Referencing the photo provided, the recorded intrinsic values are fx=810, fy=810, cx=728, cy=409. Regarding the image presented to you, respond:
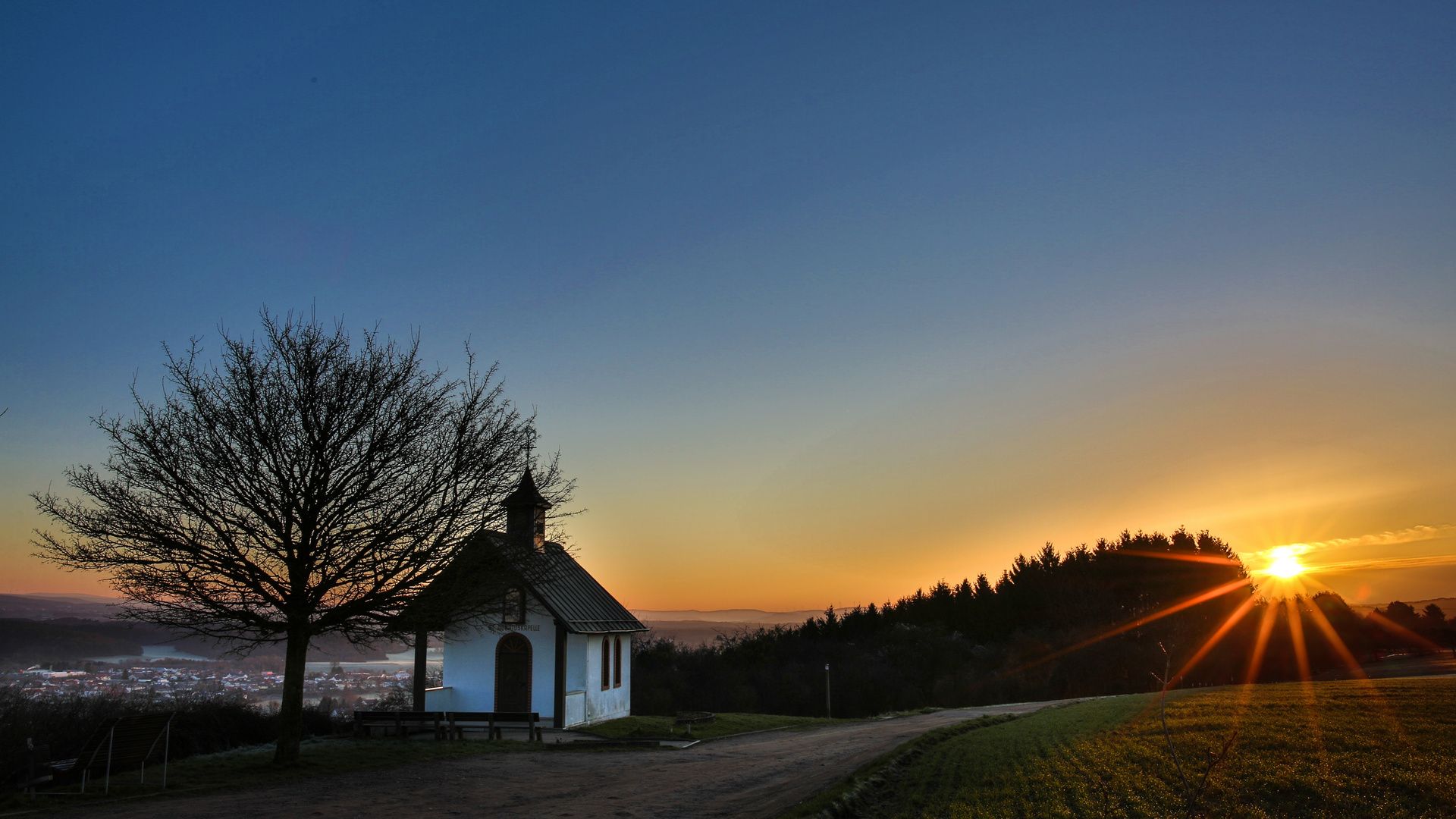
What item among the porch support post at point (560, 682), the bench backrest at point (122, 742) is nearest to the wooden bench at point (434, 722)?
the porch support post at point (560, 682)

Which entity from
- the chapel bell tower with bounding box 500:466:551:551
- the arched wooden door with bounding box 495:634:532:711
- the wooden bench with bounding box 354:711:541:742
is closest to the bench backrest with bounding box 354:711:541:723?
the wooden bench with bounding box 354:711:541:742

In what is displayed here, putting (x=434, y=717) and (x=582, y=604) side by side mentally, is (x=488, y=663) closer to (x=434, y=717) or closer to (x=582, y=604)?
(x=582, y=604)

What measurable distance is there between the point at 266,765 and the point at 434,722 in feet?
22.7

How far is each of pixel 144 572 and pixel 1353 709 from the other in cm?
2450

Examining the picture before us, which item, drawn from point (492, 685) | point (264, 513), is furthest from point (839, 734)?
point (264, 513)

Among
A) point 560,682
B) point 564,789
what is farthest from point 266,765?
point 560,682

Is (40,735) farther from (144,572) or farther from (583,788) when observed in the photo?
(583,788)

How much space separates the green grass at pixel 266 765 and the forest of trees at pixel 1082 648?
22.6 meters

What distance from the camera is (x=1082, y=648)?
55.5 metres

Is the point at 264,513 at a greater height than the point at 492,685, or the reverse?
the point at 264,513

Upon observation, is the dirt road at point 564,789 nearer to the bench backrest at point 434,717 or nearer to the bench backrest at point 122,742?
the bench backrest at point 122,742

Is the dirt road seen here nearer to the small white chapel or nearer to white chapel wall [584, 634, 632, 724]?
the small white chapel

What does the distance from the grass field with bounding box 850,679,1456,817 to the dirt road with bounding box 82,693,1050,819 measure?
2392 millimetres

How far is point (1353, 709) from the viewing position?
53.2 ft
